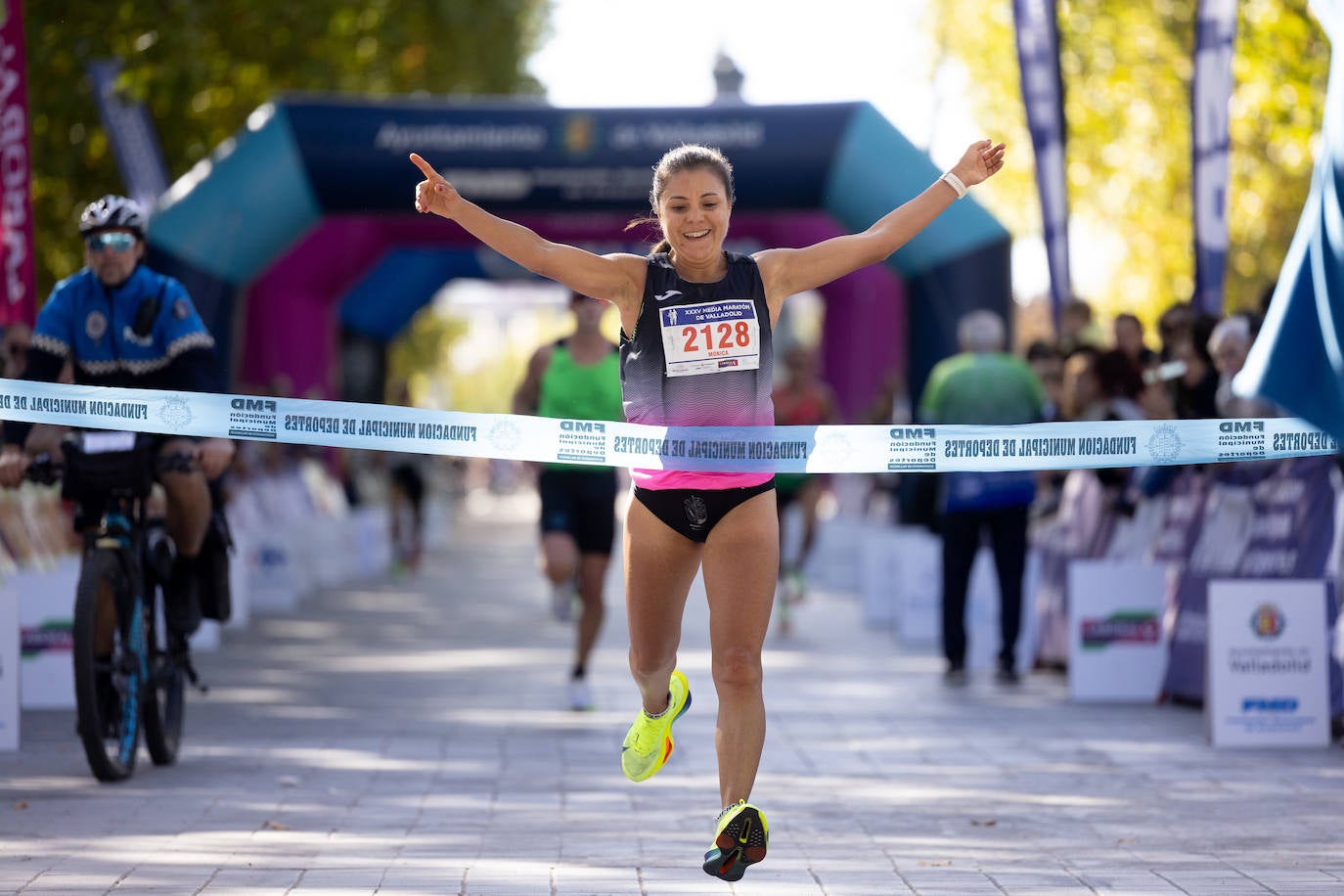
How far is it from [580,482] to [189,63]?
829 cm

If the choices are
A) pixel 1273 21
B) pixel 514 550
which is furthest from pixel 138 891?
pixel 514 550

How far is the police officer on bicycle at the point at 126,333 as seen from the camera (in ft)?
27.5

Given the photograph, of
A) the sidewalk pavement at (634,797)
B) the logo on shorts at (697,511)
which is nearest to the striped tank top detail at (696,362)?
the logo on shorts at (697,511)

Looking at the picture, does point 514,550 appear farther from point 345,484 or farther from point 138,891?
point 138,891

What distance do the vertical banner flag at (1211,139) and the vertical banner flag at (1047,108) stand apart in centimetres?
160

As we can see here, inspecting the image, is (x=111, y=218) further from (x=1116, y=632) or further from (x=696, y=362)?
(x=1116, y=632)

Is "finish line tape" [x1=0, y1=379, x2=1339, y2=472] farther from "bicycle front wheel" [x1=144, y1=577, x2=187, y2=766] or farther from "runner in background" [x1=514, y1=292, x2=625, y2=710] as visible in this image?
"runner in background" [x1=514, y1=292, x2=625, y2=710]

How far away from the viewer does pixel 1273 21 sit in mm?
19891

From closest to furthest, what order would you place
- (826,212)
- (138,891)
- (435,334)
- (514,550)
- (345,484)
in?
1. (138,891)
2. (826,212)
3. (345,484)
4. (514,550)
5. (435,334)

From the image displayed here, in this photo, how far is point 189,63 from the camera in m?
18.0

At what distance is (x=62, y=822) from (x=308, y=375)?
19.0 m

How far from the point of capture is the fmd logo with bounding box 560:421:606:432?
6684mm

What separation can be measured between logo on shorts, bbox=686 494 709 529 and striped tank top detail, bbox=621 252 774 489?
1.5 inches

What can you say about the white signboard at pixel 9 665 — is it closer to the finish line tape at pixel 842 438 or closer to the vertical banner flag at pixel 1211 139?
the finish line tape at pixel 842 438
